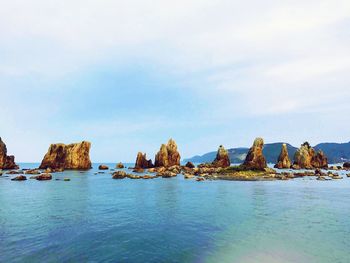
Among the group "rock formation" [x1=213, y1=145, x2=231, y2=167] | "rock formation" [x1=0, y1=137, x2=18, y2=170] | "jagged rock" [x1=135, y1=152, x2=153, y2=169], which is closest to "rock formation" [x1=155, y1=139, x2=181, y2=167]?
"jagged rock" [x1=135, y1=152, x2=153, y2=169]

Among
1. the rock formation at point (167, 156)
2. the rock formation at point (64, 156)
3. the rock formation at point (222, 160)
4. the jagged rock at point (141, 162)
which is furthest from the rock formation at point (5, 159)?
the rock formation at point (222, 160)

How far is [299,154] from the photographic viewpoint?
595 feet

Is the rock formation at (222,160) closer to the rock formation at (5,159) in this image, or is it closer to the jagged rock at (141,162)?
the jagged rock at (141,162)

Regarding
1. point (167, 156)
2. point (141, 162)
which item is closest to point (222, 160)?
point (167, 156)

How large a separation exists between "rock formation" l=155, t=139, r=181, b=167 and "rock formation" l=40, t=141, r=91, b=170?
42.6m

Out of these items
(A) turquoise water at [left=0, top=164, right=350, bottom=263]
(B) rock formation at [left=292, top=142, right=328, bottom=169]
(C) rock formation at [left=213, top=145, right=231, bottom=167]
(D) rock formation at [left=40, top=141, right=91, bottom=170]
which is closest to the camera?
(A) turquoise water at [left=0, top=164, right=350, bottom=263]

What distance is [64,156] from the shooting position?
505ft

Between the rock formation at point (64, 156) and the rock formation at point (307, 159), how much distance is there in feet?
445

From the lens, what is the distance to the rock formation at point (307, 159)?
178 meters

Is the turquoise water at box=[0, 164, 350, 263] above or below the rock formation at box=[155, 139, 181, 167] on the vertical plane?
below

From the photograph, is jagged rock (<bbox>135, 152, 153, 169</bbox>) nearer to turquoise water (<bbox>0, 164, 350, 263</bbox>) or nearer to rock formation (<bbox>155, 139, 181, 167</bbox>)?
rock formation (<bbox>155, 139, 181, 167</bbox>)

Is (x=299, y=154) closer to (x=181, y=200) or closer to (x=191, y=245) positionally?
(x=181, y=200)

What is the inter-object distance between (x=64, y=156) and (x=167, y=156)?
195ft

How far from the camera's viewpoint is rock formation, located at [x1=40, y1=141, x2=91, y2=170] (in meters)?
151
